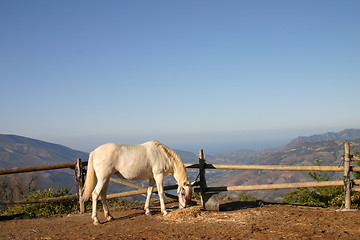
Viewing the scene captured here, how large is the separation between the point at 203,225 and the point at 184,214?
763mm

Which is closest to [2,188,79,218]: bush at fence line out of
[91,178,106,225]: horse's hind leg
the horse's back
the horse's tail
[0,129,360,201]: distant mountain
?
[0,129,360,201]: distant mountain

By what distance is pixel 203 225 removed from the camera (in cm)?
571

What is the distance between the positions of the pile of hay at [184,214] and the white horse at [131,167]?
0.29 meters

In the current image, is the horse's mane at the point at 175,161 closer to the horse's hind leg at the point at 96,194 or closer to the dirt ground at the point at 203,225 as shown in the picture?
the dirt ground at the point at 203,225

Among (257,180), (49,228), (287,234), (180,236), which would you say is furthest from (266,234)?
(257,180)

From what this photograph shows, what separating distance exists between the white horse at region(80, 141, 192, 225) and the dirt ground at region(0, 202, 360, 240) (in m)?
0.49

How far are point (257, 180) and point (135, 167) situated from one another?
233 ft

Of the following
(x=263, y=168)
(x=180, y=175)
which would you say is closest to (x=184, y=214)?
(x=180, y=175)

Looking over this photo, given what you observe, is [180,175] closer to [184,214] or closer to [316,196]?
[184,214]

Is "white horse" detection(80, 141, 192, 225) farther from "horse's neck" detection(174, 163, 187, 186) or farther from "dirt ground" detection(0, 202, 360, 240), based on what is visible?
"dirt ground" detection(0, 202, 360, 240)

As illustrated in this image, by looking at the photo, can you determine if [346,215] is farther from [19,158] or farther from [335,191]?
[19,158]

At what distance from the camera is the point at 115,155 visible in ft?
20.9

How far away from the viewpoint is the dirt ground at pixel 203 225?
16.5 ft

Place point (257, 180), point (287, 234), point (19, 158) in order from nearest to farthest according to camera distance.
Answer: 1. point (287, 234)
2. point (257, 180)
3. point (19, 158)
